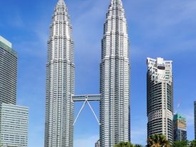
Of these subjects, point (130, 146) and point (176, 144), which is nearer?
point (130, 146)

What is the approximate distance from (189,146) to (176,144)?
4.14 metres

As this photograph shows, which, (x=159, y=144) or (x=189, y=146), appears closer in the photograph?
(x=159, y=144)

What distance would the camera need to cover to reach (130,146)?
104 metres

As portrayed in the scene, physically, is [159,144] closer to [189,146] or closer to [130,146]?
[130,146]

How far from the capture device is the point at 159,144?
323 feet

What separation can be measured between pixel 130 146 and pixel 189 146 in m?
14.0

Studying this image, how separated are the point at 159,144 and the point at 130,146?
24.6ft

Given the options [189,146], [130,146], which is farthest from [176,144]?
[130,146]

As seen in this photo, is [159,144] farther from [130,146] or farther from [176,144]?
[176,144]

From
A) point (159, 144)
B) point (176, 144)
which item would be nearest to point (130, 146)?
point (159, 144)

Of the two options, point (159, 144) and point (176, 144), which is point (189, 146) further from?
point (159, 144)

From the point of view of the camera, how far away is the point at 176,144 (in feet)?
379
